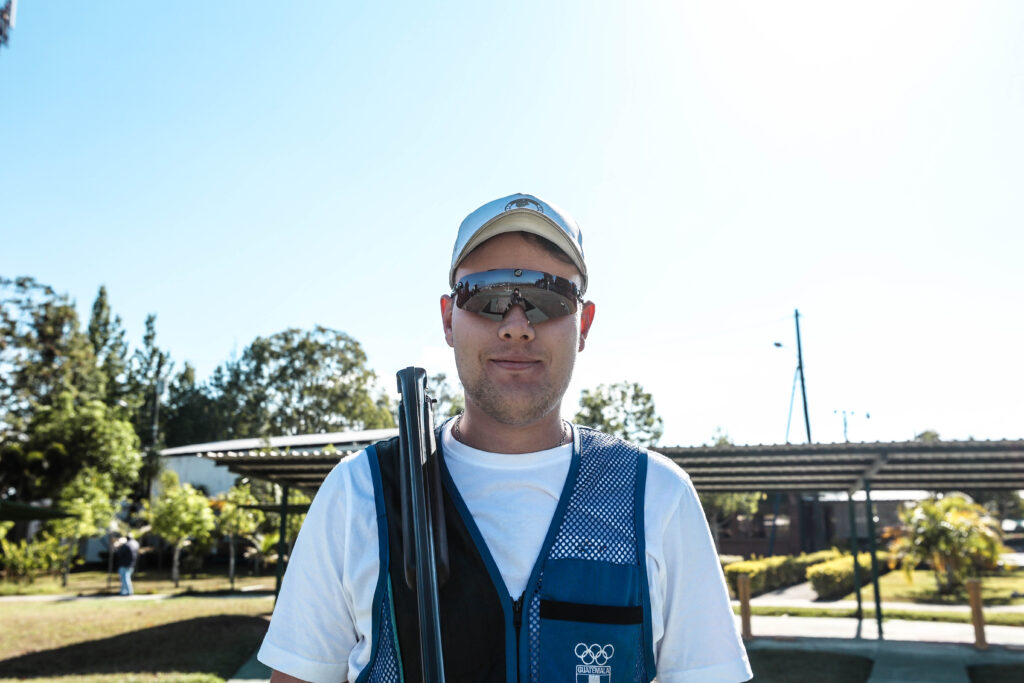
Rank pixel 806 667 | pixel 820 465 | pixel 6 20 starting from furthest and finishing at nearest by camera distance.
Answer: pixel 6 20 < pixel 820 465 < pixel 806 667

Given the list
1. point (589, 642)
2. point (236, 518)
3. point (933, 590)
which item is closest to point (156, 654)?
point (589, 642)

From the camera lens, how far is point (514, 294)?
1.88 metres

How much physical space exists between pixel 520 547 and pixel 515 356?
18.0 inches

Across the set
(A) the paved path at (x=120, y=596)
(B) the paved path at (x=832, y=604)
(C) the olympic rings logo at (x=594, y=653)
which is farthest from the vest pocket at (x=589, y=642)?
(A) the paved path at (x=120, y=596)

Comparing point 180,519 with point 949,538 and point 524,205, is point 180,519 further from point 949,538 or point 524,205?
point 524,205

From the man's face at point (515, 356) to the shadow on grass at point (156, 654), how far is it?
29.6 feet

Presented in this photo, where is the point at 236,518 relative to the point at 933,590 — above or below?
above

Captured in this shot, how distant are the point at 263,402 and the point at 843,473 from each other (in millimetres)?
42967

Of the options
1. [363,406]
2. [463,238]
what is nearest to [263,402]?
[363,406]

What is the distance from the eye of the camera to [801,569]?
2647 cm

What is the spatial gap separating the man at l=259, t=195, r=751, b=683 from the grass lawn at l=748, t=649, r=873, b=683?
831 centimetres

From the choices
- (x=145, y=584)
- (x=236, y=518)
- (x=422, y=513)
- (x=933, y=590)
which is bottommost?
(x=145, y=584)

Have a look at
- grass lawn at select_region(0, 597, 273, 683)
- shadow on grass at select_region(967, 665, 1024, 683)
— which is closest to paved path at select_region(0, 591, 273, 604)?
grass lawn at select_region(0, 597, 273, 683)

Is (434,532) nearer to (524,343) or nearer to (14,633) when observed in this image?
(524,343)
